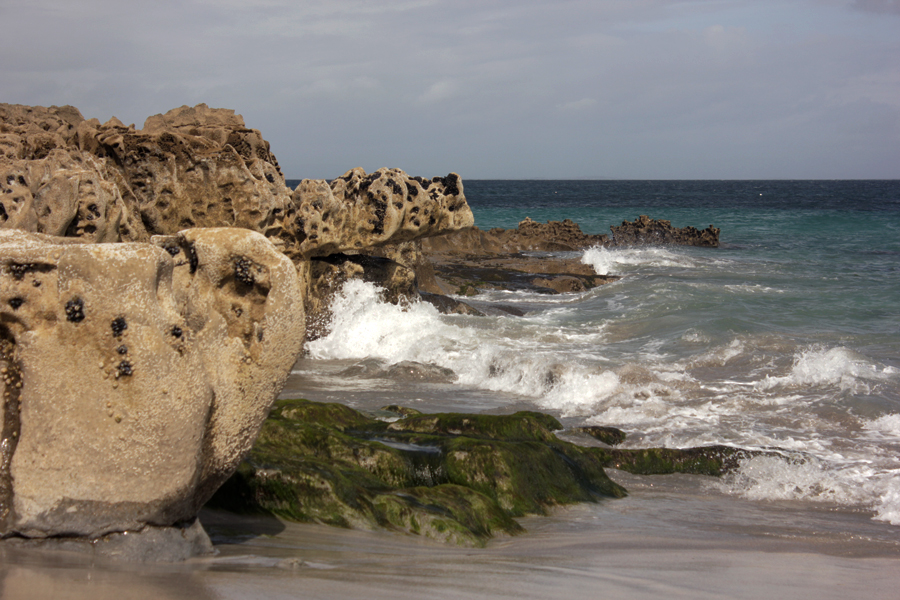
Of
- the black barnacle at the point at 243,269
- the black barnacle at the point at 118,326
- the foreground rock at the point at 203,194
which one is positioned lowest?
the black barnacle at the point at 118,326

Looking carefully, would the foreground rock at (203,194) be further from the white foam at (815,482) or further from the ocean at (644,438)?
the white foam at (815,482)

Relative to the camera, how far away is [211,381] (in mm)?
3182

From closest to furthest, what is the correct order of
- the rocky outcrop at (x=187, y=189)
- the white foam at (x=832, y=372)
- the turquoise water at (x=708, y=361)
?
the rocky outcrop at (x=187, y=189), the turquoise water at (x=708, y=361), the white foam at (x=832, y=372)

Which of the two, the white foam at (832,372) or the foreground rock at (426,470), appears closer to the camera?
the foreground rock at (426,470)

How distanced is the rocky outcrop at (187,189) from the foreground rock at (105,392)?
4.15 meters

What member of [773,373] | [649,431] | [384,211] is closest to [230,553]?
[649,431]

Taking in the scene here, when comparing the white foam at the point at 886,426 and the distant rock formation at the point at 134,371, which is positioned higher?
the distant rock formation at the point at 134,371

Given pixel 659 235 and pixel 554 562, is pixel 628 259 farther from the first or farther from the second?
pixel 554 562

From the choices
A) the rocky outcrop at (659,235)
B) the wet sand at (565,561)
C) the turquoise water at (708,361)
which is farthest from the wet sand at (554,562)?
the rocky outcrop at (659,235)

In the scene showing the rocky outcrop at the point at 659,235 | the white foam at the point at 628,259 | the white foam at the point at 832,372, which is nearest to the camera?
the white foam at the point at 832,372

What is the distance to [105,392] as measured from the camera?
9.61 ft

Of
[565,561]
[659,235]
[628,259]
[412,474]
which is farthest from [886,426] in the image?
[659,235]

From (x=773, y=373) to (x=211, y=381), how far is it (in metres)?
9.17

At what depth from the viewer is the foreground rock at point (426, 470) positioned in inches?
161
